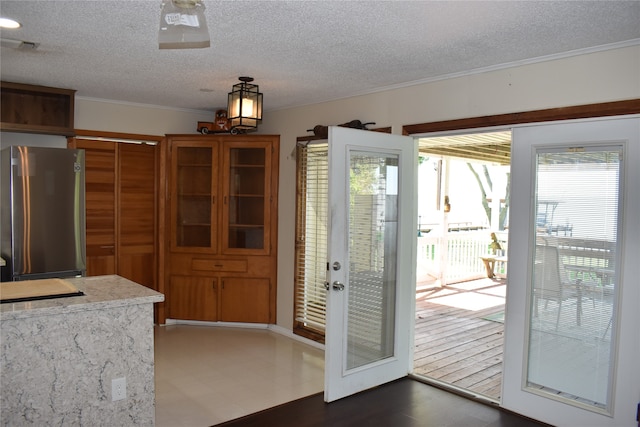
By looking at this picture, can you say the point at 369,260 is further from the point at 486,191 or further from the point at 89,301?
the point at 486,191

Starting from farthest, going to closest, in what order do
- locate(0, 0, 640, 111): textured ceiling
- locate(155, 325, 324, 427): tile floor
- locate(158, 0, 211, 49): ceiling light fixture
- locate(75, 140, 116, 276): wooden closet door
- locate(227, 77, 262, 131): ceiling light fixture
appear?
locate(75, 140, 116, 276): wooden closet door → locate(227, 77, 262, 131): ceiling light fixture → locate(155, 325, 324, 427): tile floor → locate(0, 0, 640, 111): textured ceiling → locate(158, 0, 211, 49): ceiling light fixture

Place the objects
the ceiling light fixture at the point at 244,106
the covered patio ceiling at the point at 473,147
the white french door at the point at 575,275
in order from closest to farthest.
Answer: the white french door at the point at 575,275 → the ceiling light fixture at the point at 244,106 → the covered patio ceiling at the point at 473,147

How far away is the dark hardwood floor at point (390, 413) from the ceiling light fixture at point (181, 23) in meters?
2.33

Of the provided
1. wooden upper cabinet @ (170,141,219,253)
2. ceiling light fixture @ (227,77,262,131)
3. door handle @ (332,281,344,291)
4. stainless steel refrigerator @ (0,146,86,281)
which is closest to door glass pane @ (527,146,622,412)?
door handle @ (332,281,344,291)

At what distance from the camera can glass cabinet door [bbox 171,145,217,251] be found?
546 centimetres

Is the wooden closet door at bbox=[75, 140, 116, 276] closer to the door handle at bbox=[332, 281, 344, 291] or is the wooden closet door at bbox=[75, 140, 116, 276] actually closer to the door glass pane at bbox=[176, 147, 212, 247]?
the door glass pane at bbox=[176, 147, 212, 247]

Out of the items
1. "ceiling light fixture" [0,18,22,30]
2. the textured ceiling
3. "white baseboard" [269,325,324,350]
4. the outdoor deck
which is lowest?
the outdoor deck

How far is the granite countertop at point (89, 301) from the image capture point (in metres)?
2.31

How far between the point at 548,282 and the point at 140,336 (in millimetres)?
2507

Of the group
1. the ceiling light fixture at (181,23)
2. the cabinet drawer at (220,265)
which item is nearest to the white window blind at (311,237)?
the cabinet drawer at (220,265)

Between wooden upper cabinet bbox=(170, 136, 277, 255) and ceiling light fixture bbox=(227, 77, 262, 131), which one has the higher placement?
ceiling light fixture bbox=(227, 77, 262, 131)

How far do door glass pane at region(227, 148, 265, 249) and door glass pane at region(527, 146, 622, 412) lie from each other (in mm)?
2983

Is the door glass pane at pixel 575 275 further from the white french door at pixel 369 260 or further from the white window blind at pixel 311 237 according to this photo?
the white window blind at pixel 311 237

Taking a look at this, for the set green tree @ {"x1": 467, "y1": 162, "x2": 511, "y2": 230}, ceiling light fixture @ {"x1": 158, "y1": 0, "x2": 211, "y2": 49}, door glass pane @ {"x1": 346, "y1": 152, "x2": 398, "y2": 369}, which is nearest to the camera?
ceiling light fixture @ {"x1": 158, "y1": 0, "x2": 211, "y2": 49}
